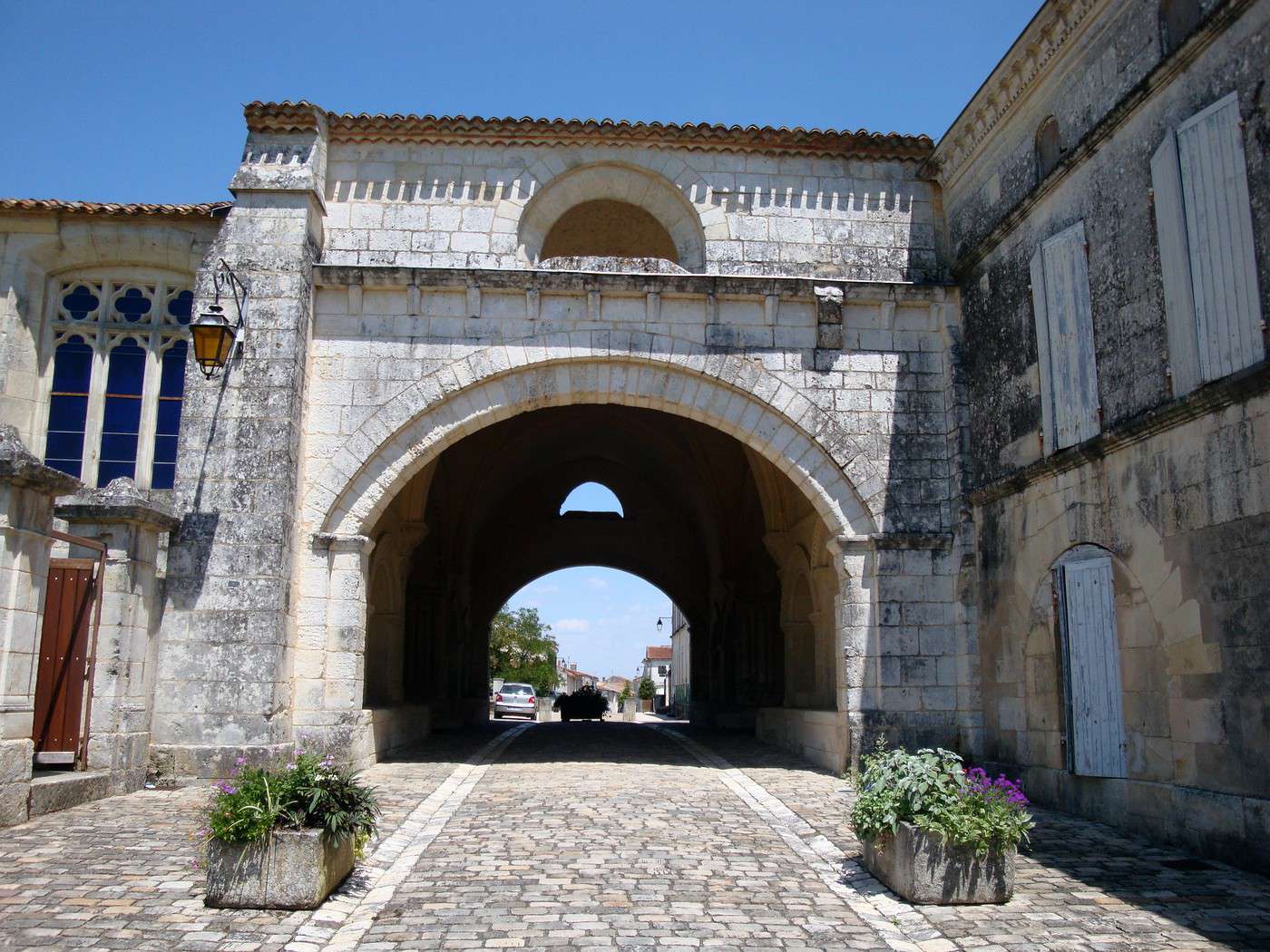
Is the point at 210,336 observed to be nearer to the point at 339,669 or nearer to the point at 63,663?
the point at 63,663

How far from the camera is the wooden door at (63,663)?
8047mm

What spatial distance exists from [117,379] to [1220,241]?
1027 cm

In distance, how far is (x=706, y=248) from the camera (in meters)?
10.7

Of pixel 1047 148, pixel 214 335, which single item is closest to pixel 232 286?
pixel 214 335

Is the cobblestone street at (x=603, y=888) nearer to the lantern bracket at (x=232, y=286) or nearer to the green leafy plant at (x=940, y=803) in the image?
the green leafy plant at (x=940, y=803)

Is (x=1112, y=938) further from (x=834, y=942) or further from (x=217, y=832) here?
(x=217, y=832)

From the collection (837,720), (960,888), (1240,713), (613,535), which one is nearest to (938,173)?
(837,720)

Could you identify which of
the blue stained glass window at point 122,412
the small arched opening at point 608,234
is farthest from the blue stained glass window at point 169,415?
the small arched opening at point 608,234

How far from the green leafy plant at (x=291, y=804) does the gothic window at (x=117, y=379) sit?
20.9 ft

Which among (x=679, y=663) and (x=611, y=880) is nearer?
(x=611, y=880)

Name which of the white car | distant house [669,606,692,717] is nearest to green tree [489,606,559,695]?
distant house [669,606,692,717]

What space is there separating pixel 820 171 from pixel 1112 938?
820 centimetres

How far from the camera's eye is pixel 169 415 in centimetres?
1112

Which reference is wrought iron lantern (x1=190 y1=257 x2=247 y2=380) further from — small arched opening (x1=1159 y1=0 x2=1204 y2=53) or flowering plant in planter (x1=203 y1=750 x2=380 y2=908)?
small arched opening (x1=1159 y1=0 x2=1204 y2=53)
